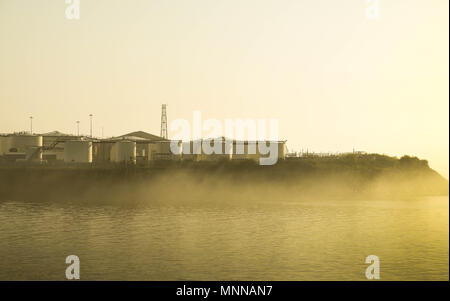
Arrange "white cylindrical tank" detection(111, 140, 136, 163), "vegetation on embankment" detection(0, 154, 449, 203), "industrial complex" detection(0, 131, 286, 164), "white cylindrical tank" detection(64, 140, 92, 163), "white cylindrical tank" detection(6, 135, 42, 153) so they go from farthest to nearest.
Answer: "white cylindrical tank" detection(6, 135, 42, 153) → "white cylindrical tank" detection(111, 140, 136, 163) → "industrial complex" detection(0, 131, 286, 164) → "white cylindrical tank" detection(64, 140, 92, 163) → "vegetation on embankment" detection(0, 154, 449, 203)

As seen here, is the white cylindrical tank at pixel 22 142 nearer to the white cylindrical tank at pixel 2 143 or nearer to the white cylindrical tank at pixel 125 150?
the white cylindrical tank at pixel 2 143

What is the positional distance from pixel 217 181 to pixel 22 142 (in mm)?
48058

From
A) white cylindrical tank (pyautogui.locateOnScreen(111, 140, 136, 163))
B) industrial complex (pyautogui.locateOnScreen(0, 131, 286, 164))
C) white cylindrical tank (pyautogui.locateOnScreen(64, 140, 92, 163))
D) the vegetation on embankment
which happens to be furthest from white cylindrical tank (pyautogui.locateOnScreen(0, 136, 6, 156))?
white cylindrical tank (pyautogui.locateOnScreen(111, 140, 136, 163))

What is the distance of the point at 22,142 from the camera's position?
10806cm

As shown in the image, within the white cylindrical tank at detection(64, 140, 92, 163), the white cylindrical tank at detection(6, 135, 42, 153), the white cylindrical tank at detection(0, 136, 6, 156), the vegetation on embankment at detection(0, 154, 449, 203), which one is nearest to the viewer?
the vegetation on embankment at detection(0, 154, 449, 203)

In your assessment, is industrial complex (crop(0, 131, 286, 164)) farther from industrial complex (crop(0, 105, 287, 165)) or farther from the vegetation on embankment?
the vegetation on embankment

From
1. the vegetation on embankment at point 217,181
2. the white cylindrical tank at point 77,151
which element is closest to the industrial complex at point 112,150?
the white cylindrical tank at point 77,151

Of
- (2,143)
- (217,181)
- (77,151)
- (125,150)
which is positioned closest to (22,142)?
(2,143)

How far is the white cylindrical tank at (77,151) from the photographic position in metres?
96.9

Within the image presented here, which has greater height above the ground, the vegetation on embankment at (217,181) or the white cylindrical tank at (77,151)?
the white cylindrical tank at (77,151)

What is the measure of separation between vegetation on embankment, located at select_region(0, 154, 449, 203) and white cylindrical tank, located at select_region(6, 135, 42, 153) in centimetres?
1743

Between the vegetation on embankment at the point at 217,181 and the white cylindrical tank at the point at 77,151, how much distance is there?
724cm

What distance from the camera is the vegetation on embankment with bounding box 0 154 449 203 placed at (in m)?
85.1
